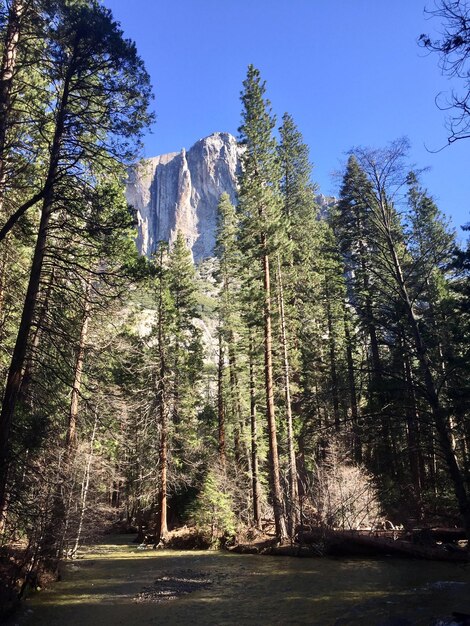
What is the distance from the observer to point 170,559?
18.2 m

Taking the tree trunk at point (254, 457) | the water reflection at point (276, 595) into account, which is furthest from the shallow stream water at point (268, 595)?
the tree trunk at point (254, 457)

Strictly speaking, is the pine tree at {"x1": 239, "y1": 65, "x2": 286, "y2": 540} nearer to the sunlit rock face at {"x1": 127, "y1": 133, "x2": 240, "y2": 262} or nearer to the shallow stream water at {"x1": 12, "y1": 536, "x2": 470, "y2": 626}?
the shallow stream water at {"x1": 12, "y1": 536, "x2": 470, "y2": 626}

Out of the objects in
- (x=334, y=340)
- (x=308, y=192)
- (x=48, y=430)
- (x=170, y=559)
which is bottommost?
(x=170, y=559)

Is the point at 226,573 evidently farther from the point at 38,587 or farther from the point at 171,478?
the point at 171,478

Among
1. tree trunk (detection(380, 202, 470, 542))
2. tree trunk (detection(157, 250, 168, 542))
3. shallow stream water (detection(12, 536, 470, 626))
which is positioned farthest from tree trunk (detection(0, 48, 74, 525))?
tree trunk (detection(157, 250, 168, 542))

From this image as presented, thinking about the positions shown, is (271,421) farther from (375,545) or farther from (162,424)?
(162,424)

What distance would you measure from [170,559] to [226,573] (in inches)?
210

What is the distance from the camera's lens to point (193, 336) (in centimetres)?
3209

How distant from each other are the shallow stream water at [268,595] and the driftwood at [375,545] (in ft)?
1.62

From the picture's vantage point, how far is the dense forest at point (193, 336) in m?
8.61

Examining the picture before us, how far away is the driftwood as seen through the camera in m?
13.8

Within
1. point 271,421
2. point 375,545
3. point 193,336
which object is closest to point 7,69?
point 271,421

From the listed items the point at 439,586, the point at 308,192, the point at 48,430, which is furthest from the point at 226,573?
the point at 308,192

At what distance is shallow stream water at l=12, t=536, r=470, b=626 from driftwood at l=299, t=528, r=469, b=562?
494 millimetres
